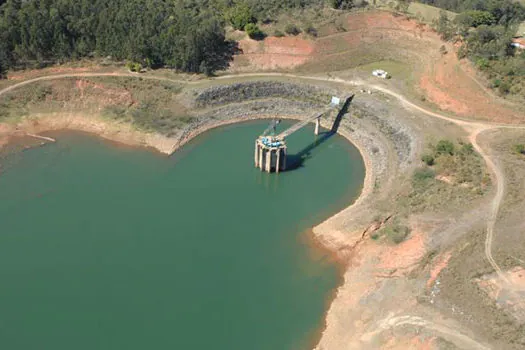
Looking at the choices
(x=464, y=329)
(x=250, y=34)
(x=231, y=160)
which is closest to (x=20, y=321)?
(x=231, y=160)

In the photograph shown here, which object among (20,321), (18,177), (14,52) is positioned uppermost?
(14,52)

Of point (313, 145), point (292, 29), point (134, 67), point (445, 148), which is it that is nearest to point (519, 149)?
point (445, 148)

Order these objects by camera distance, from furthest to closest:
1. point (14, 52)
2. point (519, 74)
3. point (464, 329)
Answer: point (14, 52) < point (519, 74) < point (464, 329)

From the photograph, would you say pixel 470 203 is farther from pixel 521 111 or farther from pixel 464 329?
pixel 521 111

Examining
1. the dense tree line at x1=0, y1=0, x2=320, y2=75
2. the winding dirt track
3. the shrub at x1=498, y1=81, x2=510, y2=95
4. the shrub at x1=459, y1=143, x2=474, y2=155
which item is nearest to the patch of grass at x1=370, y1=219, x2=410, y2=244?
the winding dirt track

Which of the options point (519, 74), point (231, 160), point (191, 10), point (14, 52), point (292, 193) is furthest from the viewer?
point (191, 10)

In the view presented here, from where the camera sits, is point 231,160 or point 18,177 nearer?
point 18,177
